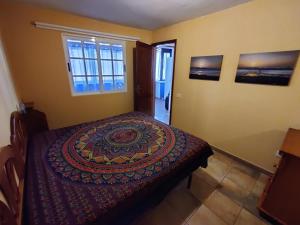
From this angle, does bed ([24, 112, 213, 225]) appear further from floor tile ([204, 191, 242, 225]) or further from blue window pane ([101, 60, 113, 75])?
blue window pane ([101, 60, 113, 75])

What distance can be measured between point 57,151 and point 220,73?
264cm

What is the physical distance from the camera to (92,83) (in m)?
3.07

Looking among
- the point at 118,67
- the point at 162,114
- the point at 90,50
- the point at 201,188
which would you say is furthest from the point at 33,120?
the point at 162,114

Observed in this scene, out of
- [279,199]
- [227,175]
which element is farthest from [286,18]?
[227,175]

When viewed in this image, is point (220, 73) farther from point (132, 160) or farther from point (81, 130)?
point (81, 130)

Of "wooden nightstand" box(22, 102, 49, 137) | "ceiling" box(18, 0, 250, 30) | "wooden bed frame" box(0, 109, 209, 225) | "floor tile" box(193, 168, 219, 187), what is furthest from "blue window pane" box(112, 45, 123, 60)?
"floor tile" box(193, 168, 219, 187)

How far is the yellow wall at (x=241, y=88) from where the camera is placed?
171cm

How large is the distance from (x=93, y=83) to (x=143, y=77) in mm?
1170

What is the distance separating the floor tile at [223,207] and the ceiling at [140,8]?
260cm

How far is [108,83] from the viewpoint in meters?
3.25

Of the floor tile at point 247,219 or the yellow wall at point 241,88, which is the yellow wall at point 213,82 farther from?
the floor tile at point 247,219

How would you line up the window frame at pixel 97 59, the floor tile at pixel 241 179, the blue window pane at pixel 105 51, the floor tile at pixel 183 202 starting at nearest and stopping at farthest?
1. the floor tile at pixel 183 202
2. the floor tile at pixel 241 179
3. the window frame at pixel 97 59
4. the blue window pane at pixel 105 51

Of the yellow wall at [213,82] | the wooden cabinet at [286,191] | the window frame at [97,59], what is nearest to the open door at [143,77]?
the window frame at [97,59]

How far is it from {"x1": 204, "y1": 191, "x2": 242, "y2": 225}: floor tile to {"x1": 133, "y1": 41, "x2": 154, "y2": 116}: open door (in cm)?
240
